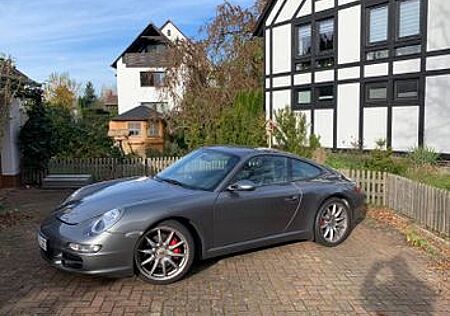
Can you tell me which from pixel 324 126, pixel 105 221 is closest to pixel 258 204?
pixel 105 221

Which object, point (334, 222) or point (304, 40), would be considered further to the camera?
point (304, 40)

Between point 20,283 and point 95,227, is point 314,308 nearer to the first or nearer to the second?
point 95,227

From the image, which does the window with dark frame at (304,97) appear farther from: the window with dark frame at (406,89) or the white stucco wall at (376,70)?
the window with dark frame at (406,89)

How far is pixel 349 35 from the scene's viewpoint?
1709cm

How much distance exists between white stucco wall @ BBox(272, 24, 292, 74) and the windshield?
14.3m

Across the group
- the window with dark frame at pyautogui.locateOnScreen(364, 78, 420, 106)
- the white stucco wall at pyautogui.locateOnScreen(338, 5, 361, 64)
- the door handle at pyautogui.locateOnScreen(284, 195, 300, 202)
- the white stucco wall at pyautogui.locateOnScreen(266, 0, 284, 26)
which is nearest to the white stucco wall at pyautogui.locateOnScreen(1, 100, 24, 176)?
the door handle at pyautogui.locateOnScreen(284, 195, 300, 202)

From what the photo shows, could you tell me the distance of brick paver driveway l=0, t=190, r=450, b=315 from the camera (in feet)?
14.5

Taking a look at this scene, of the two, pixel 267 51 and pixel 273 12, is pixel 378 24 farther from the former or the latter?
pixel 267 51

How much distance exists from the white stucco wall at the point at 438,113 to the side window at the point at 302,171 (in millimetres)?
9124

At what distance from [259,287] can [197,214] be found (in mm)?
1056

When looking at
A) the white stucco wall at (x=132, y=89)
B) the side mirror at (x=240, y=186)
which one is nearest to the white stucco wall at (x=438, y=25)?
the side mirror at (x=240, y=186)

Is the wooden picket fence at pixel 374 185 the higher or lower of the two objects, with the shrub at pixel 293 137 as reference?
lower

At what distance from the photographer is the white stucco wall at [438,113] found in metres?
14.0

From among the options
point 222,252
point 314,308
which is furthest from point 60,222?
point 314,308
